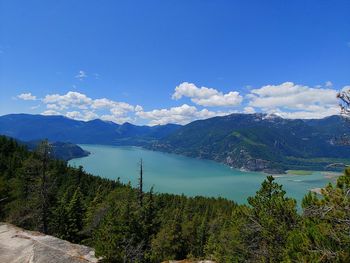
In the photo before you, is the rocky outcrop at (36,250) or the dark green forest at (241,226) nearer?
the dark green forest at (241,226)

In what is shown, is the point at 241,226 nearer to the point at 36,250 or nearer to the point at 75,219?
Answer: the point at 36,250

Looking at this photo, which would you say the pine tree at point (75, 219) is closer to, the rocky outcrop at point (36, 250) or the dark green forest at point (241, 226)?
the dark green forest at point (241, 226)

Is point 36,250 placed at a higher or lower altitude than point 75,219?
higher

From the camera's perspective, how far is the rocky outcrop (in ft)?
61.2

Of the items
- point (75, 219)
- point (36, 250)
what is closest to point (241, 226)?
point (36, 250)

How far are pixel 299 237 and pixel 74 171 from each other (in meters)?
117

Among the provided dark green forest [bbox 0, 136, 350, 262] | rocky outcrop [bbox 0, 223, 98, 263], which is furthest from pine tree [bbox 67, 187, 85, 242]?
rocky outcrop [bbox 0, 223, 98, 263]

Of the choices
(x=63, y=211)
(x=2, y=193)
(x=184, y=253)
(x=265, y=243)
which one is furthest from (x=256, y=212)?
(x=184, y=253)

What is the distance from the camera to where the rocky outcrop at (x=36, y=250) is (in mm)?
18641

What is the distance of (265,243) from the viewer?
2341cm

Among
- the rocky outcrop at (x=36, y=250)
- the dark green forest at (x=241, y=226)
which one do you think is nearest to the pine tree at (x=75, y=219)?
the dark green forest at (x=241, y=226)

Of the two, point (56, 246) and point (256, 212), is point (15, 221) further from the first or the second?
→ point (256, 212)

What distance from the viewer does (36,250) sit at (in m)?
19.5

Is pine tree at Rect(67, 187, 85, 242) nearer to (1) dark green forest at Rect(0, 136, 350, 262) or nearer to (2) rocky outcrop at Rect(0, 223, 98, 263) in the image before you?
(1) dark green forest at Rect(0, 136, 350, 262)
